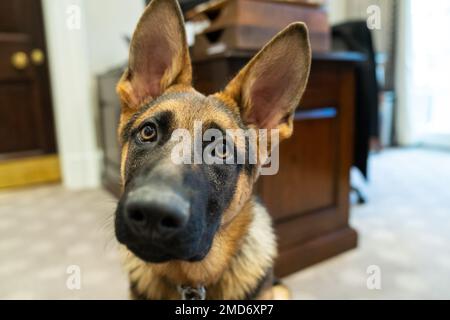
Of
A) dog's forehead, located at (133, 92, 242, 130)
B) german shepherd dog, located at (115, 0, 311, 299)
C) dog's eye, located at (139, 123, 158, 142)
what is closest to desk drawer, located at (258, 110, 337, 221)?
german shepherd dog, located at (115, 0, 311, 299)

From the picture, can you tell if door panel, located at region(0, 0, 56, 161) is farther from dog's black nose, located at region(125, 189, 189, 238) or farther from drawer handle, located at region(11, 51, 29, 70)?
dog's black nose, located at region(125, 189, 189, 238)

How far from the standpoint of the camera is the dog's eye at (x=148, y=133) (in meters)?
0.87

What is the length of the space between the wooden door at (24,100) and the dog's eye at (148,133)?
2666mm

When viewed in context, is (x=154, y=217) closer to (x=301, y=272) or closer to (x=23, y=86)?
(x=301, y=272)

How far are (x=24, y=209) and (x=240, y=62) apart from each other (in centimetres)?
204

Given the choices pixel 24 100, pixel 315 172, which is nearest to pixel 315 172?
pixel 315 172

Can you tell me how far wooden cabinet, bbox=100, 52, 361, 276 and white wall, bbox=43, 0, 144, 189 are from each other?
68.7 inches

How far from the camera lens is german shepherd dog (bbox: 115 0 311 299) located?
0.70m

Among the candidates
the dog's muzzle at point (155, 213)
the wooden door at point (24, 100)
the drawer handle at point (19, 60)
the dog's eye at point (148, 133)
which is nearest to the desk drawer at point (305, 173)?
the dog's eye at point (148, 133)

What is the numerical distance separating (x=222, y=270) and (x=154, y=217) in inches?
18.3

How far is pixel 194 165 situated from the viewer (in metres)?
0.77

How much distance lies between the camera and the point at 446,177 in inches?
125

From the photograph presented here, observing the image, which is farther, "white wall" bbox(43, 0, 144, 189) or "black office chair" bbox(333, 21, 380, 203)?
"white wall" bbox(43, 0, 144, 189)
